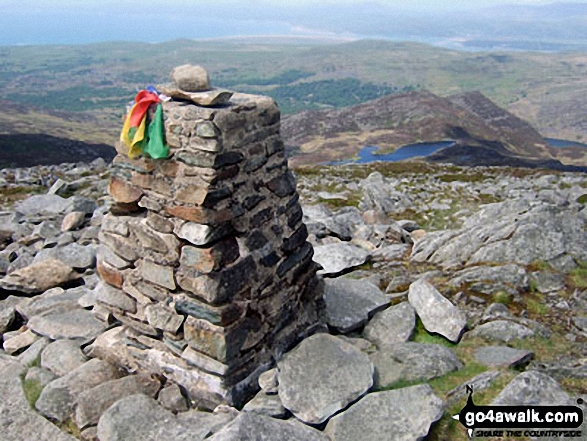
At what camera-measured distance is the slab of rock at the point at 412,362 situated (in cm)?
821

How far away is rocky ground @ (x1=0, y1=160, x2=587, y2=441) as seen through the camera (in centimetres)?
713

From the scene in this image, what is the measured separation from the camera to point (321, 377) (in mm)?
Result: 7777

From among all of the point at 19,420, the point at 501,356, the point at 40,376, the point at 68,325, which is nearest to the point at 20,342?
the point at 68,325

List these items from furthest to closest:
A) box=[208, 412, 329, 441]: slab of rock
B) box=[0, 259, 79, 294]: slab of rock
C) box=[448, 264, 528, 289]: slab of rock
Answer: box=[0, 259, 79, 294]: slab of rock → box=[448, 264, 528, 289]: slab of rock → box=[208, 412, 329, 441]: slab of rock

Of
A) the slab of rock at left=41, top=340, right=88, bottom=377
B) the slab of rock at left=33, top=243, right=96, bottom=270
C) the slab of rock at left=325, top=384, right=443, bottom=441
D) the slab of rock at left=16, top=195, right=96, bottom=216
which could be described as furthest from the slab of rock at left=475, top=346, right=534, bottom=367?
the slab of rock at left=16, top=195, right=96, bottom=216

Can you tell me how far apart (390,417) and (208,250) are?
11.7 ft

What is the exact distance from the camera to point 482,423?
6855 millimetres

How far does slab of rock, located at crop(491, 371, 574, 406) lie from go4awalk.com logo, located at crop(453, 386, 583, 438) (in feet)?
0.24

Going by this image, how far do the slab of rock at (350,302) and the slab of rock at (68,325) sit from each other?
15.0 ft

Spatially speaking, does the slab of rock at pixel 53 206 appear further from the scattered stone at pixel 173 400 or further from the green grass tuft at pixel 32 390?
the scattered stone at pixel 173 400

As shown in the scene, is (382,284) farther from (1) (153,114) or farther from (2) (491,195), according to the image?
(2) (491,195)

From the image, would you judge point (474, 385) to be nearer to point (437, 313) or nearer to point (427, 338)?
point (427, 338)

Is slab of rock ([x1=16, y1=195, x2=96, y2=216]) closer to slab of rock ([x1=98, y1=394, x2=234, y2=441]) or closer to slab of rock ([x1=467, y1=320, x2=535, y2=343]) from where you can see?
slab of rock ([x1=98, y1=394, x2=234, y2=441])

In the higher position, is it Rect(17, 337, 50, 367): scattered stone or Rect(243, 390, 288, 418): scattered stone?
Rect(243, 390, 288, 418): scattered stone
